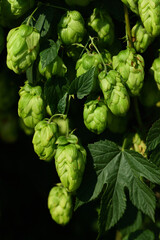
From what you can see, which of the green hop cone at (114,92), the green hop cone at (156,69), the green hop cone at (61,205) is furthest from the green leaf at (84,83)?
the green hop cone at (61,205)

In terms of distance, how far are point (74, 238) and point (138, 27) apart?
1.51 m

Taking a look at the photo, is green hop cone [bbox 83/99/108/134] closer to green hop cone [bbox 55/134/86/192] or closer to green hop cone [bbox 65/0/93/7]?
green hop cone [bbox 55/134/86/192]

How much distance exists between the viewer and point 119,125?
1.62 metres

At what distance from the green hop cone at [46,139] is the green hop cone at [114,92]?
0.76ft

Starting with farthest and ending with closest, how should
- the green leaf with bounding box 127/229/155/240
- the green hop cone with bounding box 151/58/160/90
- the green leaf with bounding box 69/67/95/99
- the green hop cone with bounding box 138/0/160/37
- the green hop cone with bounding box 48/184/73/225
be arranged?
the green leaf with bounding box 127/229/155/240, the green hop cone with bounding box 48/184/73/225, the green hop cone with bounding box 151/58/160/90, the green leaf with bounding box 69/67/95/99, the green hop cone with bounding box 138/0/160/37

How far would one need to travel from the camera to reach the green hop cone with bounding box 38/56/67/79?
1.43 m

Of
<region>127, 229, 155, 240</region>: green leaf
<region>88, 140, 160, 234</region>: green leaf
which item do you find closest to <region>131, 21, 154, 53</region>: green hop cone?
<region>88, 140, 160, 234</region>: green leaf

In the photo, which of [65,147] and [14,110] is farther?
[14,110]

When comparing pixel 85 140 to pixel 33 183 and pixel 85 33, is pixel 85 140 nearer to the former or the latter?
pixel 85 33

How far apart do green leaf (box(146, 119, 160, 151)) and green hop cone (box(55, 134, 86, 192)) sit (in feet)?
0.94

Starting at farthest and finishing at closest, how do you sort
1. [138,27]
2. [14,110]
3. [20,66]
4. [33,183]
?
1. [33,183]
2. [14,110]
3. [138,27]
4. [20,66]

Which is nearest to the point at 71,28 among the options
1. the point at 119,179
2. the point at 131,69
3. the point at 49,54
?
the point at 49,54

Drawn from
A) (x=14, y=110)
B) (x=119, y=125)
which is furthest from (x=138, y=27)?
(x=14, y=110)

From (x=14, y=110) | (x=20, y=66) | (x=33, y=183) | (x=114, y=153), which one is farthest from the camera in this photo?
(x=33, y=183)
